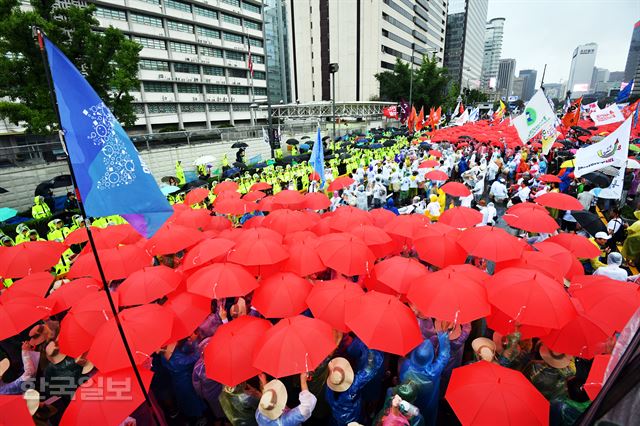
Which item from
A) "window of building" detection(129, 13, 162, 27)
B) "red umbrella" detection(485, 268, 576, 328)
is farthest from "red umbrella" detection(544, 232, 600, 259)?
"window of building" detection(129, 13, 162, 27)

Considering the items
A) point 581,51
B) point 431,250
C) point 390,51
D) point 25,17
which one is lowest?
point 431,250

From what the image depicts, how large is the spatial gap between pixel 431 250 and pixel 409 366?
2.23 meters

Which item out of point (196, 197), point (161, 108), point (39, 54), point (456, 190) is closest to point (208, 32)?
point (161, 108)

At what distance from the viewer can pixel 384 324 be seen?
310cm

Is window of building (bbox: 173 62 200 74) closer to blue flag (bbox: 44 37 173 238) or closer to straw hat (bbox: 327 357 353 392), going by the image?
blue flag (bbox: 44 37 173 238)

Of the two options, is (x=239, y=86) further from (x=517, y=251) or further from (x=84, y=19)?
(x=517, y=251)

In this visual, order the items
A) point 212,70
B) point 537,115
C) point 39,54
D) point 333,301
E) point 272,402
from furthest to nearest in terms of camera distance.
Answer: point 212,70 < point 39,54 < point 537,115 < point 333,301 < point 272,402

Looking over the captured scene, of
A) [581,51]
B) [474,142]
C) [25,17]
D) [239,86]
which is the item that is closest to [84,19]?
[25,17]

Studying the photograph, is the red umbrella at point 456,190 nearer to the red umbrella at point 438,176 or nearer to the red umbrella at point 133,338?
the red umbrella at point 438,176

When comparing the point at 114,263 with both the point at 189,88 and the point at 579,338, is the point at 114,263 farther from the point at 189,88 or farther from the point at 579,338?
the point at 189,88

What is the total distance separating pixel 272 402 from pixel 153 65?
4208 cm

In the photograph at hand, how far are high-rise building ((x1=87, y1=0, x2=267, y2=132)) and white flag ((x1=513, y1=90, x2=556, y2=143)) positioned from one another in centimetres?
2552

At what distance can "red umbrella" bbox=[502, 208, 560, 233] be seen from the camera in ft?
18.2

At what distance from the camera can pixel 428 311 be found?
3398 millimetres
